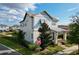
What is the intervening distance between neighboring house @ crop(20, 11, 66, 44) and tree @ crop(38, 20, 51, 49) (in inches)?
1.4

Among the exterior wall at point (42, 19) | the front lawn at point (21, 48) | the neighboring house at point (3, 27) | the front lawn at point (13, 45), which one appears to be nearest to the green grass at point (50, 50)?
the front lawn at point (21, 48)

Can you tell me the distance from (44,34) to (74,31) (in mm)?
327

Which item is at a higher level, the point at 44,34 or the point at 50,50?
the point at 44,34

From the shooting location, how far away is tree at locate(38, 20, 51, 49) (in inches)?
126

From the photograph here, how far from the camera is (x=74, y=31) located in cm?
321

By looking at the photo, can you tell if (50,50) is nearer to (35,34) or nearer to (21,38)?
(35,34)

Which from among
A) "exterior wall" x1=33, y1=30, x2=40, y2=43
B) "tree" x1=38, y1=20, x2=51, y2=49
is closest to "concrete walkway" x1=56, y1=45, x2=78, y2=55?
"tree" x1=38, y1=20, x2=51, y2=49

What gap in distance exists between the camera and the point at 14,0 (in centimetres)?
319

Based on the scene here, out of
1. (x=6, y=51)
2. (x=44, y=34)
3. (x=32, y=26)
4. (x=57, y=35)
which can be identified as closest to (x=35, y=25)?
(x=32, y=26)

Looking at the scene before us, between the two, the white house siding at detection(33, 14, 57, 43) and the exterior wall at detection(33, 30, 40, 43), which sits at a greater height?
the white house siding at detection(33, 14, 57, 43)

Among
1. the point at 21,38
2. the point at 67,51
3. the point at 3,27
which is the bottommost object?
the point at 67,51

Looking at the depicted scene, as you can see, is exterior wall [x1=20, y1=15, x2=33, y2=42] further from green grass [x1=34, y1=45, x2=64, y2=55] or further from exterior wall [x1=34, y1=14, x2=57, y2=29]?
green grass [x1=34, y1=45, x2=64, y2=55]

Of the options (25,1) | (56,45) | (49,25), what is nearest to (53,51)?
(56,45)
